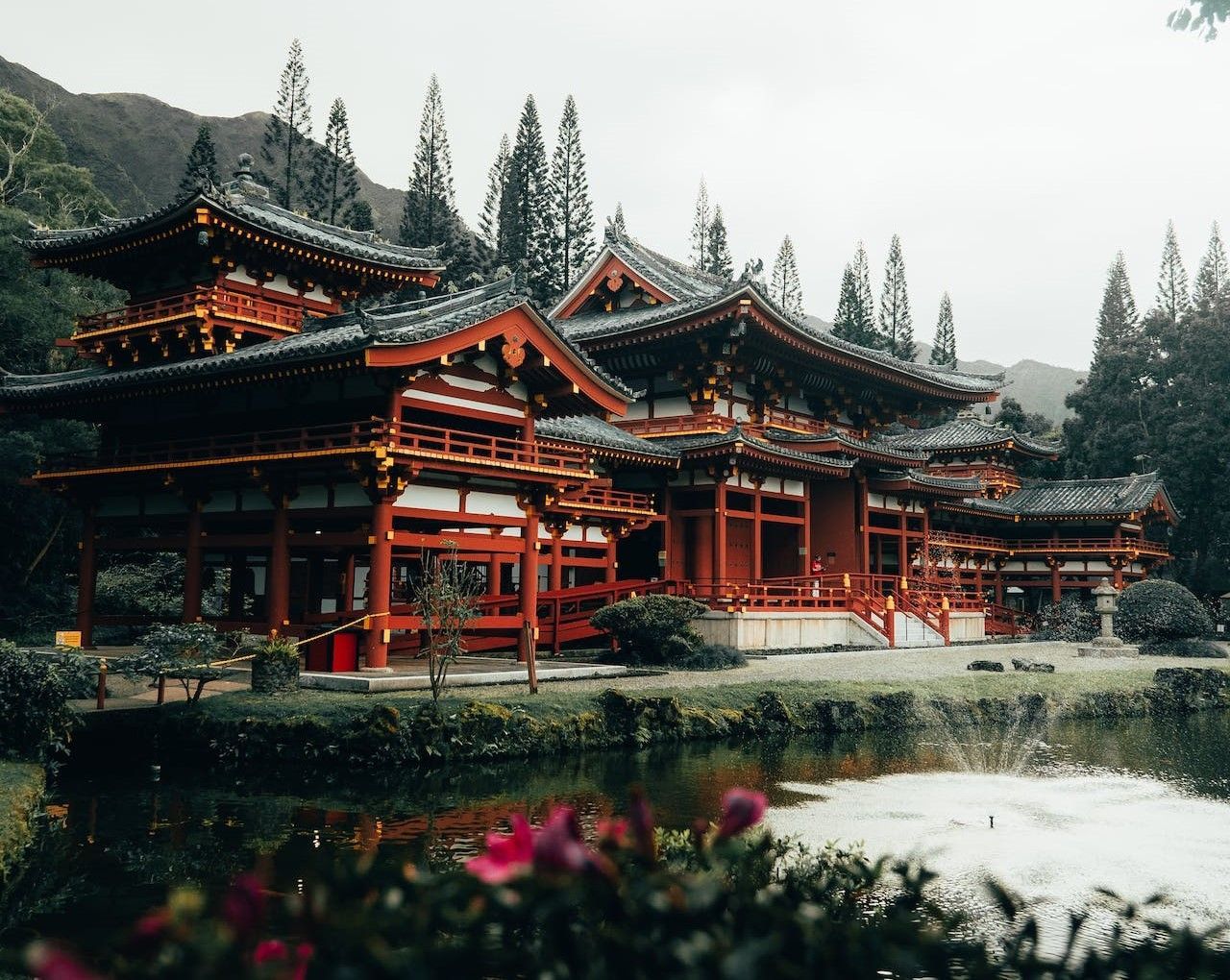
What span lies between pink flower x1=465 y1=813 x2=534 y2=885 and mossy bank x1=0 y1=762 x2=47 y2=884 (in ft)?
26.9

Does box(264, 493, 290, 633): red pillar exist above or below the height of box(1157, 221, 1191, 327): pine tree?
below

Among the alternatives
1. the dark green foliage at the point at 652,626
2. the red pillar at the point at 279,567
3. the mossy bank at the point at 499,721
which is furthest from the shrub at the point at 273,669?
the dark green foliage at the point at 652,626

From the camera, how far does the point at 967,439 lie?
53.8m

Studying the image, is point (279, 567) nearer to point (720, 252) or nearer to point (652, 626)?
point (652, 626)

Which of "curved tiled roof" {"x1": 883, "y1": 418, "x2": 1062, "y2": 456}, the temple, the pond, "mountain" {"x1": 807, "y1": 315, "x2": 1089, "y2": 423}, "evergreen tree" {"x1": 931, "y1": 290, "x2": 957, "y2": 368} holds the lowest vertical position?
the pond

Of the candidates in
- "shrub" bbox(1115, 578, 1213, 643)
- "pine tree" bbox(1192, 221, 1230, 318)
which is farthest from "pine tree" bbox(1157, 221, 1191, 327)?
"shrub" bbox(1115, 578, 1213, 643)

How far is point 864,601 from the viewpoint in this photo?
108ft

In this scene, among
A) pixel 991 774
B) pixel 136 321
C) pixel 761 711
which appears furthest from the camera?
pixel 136 321

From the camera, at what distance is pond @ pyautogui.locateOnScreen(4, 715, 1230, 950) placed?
9.60 meters

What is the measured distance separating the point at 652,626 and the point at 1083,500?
1308 inches

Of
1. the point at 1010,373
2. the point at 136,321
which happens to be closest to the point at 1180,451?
the point at 136,321

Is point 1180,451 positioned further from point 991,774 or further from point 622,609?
point 991,774

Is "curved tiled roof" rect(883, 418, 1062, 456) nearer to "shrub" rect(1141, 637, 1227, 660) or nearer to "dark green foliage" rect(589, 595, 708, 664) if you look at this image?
"shrub" rect(1141, 637, 1227, 660)

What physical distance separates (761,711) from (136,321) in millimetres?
19645
